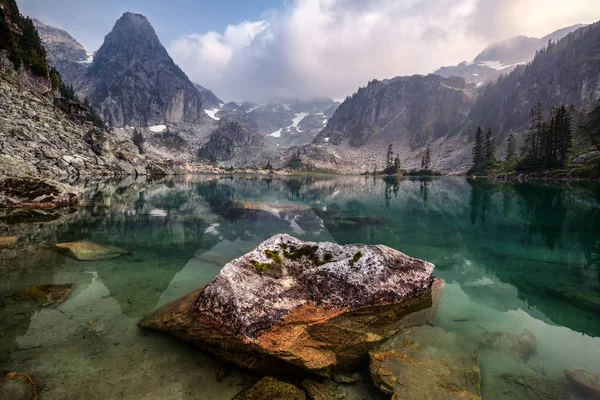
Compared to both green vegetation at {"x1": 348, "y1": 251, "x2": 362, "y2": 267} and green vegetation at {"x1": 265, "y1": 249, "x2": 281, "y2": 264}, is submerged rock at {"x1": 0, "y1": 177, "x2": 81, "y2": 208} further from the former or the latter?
green vegetation at {"x1": 348, "y1": 251, "x2": 362, "y2": 267}

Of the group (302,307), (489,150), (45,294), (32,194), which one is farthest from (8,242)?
(489,150)

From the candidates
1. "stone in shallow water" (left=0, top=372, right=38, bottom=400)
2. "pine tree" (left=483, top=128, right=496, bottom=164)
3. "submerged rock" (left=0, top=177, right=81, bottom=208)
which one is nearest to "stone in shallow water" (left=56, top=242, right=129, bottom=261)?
"stone in shallow water" (left=0, top=372, right=38, bottom=400)

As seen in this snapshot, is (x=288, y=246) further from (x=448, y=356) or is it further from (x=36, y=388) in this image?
(x=36, y=388)

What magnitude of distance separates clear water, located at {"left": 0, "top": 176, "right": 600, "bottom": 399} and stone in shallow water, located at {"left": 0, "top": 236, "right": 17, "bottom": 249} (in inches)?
22.4

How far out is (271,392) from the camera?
5.81m

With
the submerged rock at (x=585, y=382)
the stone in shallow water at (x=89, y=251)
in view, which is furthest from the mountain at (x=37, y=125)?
the submerged rock at (x=585, y=382)

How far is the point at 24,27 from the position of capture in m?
94.8

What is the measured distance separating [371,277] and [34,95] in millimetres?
107328

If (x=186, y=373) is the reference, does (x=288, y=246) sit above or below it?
above

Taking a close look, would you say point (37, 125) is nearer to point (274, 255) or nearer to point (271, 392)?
point (274, 255)

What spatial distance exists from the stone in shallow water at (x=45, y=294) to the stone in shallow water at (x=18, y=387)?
4.18 meters

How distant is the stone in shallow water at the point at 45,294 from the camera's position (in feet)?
30.6

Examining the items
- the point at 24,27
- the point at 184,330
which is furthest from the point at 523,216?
the point at 24,27

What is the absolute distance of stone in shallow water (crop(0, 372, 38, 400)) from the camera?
5.30 metres
